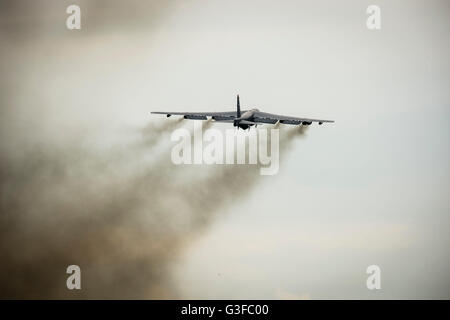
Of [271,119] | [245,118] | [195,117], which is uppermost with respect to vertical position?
[195,117]

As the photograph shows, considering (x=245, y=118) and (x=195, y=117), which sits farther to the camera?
(x=195, y=117)

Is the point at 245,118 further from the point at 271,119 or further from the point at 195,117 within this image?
the point at 195,117

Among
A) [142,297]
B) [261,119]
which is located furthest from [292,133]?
[142,297]

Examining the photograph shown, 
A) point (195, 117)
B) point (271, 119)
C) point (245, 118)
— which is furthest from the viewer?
point (195, 117)

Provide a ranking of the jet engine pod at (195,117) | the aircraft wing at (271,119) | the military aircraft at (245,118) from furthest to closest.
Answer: the jet engine pod at (195,117)
the aircraft wing at (271,119)
the military aircraft at (245,118)

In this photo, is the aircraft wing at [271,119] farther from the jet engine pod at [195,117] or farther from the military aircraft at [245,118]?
the jet engine pod at [195,117]

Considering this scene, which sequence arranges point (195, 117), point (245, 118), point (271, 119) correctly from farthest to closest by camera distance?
point (195, 117)
point (271, 119)
point (245, 118)

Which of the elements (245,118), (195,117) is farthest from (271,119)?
(195,117)

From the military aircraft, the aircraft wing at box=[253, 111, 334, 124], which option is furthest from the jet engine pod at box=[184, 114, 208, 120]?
the aircraft wing at box=[253, 111, 334, 124]

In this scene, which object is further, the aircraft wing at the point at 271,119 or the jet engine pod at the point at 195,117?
the jet engine pod at the point at 195,117

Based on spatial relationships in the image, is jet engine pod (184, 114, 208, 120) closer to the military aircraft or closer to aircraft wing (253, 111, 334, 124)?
the military aircraft

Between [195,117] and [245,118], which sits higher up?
[195,117]

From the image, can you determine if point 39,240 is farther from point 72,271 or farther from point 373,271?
point 373,271

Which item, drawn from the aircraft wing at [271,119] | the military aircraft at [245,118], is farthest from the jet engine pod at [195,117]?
the aircraft wing at [271,119]
